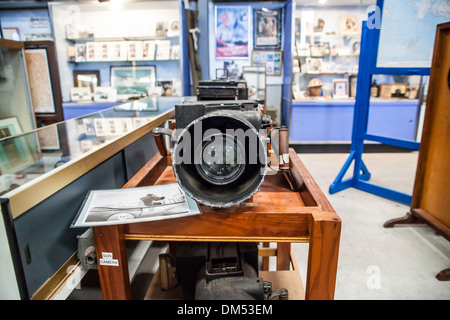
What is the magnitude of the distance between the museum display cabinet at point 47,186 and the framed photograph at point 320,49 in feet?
11.4

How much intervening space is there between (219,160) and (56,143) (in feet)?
3.83

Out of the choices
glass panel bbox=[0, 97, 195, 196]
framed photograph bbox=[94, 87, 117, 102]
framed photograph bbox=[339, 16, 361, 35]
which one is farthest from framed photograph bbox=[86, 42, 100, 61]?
framed photograph bbox=[339, 16, 361, 35]

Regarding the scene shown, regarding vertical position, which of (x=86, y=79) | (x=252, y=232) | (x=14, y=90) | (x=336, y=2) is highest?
(x=336, y=2)

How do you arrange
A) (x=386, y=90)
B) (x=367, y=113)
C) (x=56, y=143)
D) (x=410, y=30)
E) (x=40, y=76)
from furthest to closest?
1. (x=386, y=90)
2. (x=40, y=76)
3. (x=367, y=113)
4. (x=410, y=30)
5. (x=56, y=143)

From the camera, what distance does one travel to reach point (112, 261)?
930mm

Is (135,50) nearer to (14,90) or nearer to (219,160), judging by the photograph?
(14,90)

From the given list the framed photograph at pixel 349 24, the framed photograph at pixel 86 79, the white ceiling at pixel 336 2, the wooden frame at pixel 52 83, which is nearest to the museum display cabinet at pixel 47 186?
the wooden frame at pixel 52 83

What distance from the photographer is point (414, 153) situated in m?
4.62

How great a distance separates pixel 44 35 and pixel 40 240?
4.87 m

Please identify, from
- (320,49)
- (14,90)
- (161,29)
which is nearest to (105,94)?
(161,29)

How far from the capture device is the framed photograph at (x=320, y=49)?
14.9ft

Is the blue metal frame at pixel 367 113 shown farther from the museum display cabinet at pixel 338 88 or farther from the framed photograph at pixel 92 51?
the framed photograph at pixel 92 51

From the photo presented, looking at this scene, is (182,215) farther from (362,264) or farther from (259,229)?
(362,264)
